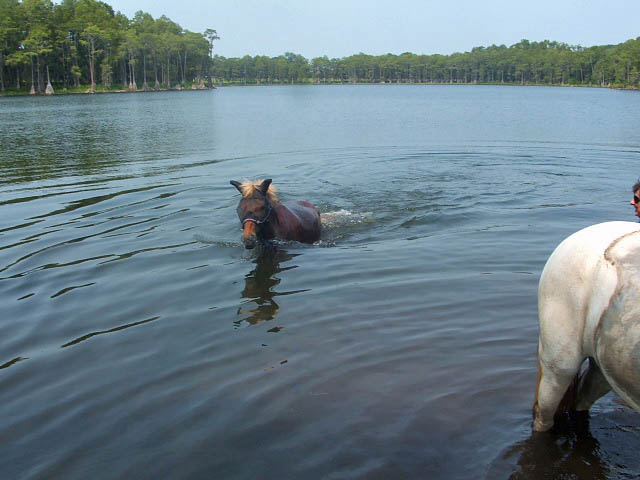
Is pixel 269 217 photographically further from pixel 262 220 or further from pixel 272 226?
pixel 262 220

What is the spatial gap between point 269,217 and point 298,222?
1005mm

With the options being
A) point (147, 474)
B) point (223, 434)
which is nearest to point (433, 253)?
point (223, 434)

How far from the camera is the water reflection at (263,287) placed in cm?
780

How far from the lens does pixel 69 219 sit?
13.2 meters

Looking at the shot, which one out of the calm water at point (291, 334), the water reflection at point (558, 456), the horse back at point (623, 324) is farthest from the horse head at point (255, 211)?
the horse back at point (623, 324)

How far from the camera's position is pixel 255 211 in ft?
33.1

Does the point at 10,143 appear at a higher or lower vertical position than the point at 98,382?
higher

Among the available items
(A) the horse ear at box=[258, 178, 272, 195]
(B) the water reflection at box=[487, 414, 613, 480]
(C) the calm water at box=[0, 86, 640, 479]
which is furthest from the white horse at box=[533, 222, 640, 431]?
(A) the horse ear at box=[258, 178, 272, 195]

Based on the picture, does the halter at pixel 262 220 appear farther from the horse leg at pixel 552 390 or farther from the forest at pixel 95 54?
the forest at pixel 95 54

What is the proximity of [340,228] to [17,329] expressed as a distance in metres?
7.69

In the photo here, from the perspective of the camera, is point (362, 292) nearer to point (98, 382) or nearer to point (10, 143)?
point (98, 382)

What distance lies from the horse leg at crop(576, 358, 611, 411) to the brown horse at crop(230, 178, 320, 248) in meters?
6.58

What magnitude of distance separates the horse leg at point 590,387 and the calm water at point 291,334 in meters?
0.28

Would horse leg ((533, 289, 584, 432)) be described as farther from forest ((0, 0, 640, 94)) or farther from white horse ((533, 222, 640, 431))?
forest ((0, 0, 640, 94))
